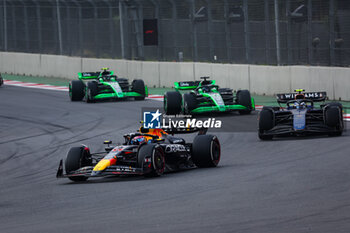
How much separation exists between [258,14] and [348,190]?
1814cm

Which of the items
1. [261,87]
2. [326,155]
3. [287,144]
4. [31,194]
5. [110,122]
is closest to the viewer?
[31,194]

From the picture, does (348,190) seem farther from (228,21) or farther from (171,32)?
(171,32)

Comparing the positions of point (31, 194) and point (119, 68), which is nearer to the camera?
point (31, 194)

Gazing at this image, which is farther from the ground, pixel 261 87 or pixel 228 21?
pixel 228 21

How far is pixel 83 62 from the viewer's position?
36375mm

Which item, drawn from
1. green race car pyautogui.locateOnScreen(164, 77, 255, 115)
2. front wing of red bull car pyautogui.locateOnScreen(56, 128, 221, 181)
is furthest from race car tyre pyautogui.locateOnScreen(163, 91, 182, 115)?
front wing of red bull car pyautogui.locateOnScreen(56, 128, 221, 181)

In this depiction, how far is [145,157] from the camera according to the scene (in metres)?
12.0

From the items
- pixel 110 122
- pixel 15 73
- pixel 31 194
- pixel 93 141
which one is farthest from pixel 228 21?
pixel 31 194

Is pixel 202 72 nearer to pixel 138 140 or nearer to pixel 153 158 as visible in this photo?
pixel 138 140

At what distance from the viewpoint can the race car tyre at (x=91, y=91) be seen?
86.9 ft

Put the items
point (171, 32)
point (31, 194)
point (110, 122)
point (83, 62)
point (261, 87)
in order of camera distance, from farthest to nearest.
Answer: point (83, 62), point (171, 32), point (261, 87), point (110, 122), point (31, 194)

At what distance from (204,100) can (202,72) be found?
815 centimetres

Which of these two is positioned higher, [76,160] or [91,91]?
[91,91]

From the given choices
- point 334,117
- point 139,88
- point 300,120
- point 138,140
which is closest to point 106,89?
point 139,88
